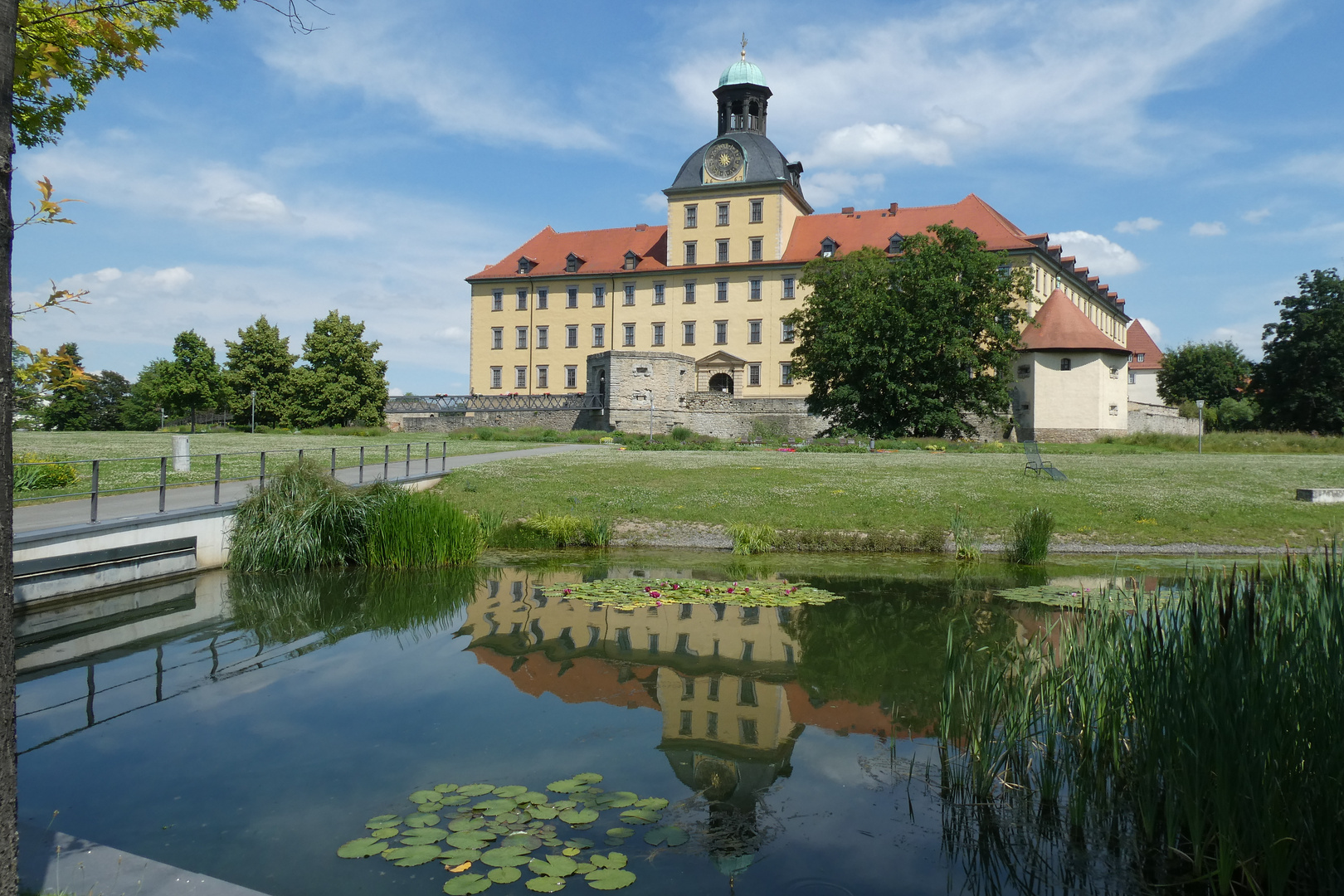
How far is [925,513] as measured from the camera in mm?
16984

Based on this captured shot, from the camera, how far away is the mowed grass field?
1616 cm

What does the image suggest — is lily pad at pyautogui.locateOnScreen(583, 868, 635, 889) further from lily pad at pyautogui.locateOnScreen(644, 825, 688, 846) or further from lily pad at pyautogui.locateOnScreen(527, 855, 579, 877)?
lily pad at pyautogui.locateOnScreen(644, 825, 688, 846)

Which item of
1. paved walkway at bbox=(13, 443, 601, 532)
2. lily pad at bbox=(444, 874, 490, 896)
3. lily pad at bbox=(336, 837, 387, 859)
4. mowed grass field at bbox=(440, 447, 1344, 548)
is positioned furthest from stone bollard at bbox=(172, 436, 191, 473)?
lily pad at bbox=(444, 874, 490, 896)

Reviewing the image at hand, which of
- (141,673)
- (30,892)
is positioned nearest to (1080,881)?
(30,892)

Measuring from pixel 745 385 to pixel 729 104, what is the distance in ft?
61.9

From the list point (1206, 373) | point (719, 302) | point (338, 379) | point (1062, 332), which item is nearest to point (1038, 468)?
point (1062, 332)

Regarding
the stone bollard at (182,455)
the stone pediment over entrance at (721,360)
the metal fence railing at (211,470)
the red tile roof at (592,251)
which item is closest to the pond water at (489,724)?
the metal fence railing at (211,470)

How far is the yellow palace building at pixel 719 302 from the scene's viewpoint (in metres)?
51.1

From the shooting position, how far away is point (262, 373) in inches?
2411

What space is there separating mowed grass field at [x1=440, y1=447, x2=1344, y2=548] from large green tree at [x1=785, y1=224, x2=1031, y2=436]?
1683cm

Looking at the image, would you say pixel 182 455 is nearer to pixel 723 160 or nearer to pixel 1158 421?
pixel 723 160

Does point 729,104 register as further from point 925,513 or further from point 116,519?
point 116,519

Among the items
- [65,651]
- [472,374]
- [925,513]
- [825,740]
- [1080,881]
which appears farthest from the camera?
[472,374]

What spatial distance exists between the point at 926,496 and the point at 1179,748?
581 inches
